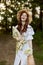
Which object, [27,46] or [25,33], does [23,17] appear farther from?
[27,46]

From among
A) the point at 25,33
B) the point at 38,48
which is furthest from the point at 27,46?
the point at 38,48

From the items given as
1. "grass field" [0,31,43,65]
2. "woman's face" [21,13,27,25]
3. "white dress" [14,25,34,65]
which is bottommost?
"grass field" [0,31,43,65]

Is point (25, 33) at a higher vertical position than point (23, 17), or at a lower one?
lower

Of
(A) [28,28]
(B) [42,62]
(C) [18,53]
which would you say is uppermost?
(A) [28,28]

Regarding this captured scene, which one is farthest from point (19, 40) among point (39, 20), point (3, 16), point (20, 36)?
point (39, 20)

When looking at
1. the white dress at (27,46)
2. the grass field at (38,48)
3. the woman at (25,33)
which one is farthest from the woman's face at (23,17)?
the grass field at (38,48)

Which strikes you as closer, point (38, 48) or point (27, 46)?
point (27, 46)

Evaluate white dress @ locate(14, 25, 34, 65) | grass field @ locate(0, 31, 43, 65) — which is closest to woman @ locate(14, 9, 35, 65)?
white dress @ locate(14, 25, 34, 65)

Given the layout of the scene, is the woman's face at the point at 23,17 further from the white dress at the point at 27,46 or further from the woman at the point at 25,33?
the white dress at the point at 27,46

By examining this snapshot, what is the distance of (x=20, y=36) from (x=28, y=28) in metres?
0.17

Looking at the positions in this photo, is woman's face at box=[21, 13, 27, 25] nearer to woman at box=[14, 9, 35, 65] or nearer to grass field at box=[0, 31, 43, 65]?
woman at box=[14, 9, 35, 65]

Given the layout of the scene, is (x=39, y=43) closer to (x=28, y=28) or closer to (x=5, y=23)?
(x=5, y=23)

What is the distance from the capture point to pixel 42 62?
6.52 m

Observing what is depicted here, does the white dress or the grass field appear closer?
the white dress
